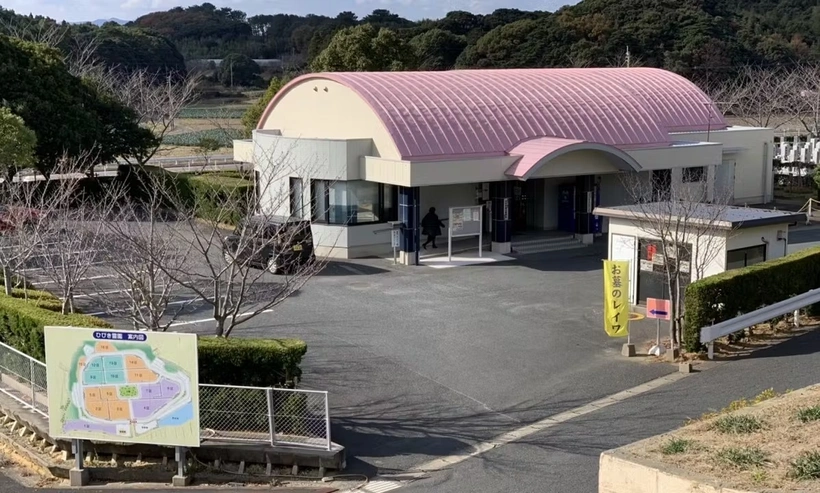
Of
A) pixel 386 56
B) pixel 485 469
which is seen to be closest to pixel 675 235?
pixel 485 469

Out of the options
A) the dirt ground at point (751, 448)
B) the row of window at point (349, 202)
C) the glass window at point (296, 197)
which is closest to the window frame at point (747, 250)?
the dirt ground at point (751, 448)

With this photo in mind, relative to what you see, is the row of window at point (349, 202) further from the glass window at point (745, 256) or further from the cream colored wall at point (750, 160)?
the cream colored wall at point (750, 160)

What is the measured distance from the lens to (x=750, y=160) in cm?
3603

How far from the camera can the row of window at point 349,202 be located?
27812 mm

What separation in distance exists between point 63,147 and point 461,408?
22.0 meters

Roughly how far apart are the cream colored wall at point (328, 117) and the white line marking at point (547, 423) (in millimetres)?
12345

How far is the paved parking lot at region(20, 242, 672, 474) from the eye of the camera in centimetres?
1477

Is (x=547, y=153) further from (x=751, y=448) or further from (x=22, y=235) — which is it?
(x=751, y=448)

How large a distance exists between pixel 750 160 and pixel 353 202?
1633 centimetres

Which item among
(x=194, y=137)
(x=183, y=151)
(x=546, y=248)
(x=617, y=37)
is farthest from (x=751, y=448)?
(x=617, y=37)

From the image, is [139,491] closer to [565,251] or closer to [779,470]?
[779,470]

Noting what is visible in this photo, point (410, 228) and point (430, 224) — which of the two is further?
point (430, 224)

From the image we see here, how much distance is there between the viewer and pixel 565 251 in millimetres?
28859

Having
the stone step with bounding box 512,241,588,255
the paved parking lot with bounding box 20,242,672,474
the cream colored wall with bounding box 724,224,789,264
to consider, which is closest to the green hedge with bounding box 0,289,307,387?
the paved parking lot with bounding box 20,242,672,474
